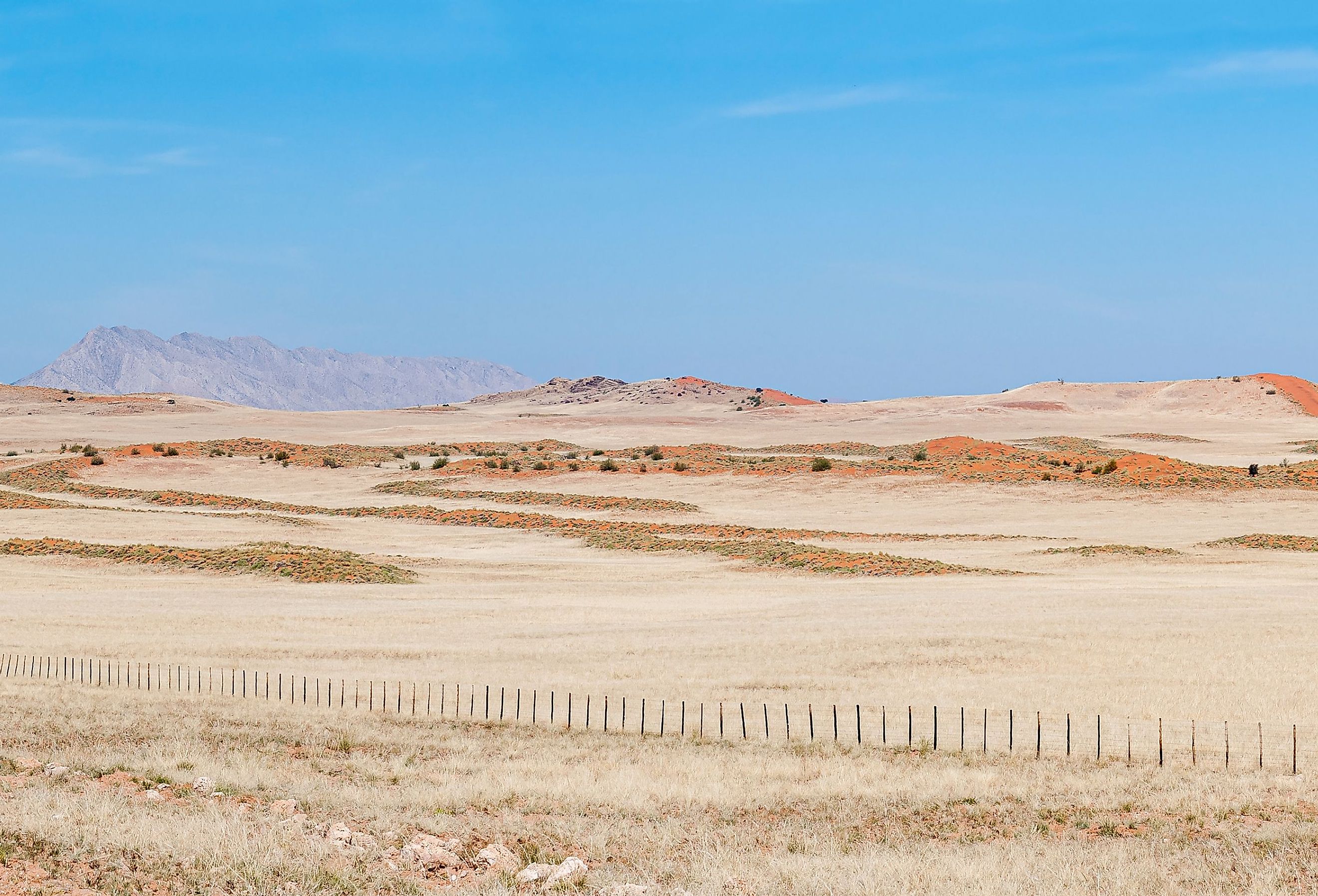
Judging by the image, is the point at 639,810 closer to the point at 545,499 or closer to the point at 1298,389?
the point at 545,499

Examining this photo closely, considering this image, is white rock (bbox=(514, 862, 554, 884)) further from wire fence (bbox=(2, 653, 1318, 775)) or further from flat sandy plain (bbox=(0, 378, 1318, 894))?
wire fence (bbox=(2, 653, 1318, 775))

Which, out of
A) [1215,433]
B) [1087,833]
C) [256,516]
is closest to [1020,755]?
[1087,833]

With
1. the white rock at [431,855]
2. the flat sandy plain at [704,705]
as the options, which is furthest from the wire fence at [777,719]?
the white rock at [431,855]

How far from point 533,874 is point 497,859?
0.72m

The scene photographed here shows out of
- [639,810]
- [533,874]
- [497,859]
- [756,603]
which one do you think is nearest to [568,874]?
[533,874]

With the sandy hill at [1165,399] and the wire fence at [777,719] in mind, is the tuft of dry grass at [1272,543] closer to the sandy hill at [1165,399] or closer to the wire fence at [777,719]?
the wire fence at [777,719]

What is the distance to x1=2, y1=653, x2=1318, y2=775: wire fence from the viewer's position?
18562 mm

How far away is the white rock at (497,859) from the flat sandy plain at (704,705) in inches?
11.7

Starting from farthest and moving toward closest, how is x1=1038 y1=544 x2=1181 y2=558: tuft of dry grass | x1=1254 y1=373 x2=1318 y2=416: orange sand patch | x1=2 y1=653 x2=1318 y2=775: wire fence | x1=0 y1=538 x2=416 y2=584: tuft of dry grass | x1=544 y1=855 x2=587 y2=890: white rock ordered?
x1=1254 y1=373 x2=1318 y2=416: orange sand patch < x1=1038 y1=544 x2=1181 y2=558: tuft of dry grass < x1=0 y1=538 x2=416 y2=584: tuft of dry grass < x1=2 y1=653 x2=1318 y2=775: wire fence < x1=544 y1=855 x2=587 y2=890: white rock

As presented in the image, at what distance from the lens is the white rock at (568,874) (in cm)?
1177

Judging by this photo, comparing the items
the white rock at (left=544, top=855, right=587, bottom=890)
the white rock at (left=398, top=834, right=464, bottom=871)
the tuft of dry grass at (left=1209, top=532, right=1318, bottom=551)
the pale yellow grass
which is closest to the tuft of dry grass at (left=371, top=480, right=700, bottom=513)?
the tuft of dry grass at (left=1209, top=532, right=1318, bottom=551)

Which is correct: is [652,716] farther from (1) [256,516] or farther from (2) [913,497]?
(2) [913,497]

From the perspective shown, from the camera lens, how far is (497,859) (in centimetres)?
1252

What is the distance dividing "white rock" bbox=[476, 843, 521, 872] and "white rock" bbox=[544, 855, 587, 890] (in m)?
0.50
